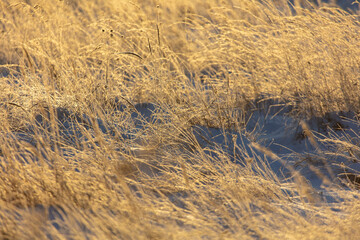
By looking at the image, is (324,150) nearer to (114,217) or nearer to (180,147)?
(180,147)

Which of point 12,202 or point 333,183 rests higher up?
point 12,202

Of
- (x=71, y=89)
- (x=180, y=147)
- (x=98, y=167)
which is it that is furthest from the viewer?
(x=71, y=89)

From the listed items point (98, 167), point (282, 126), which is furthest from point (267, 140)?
point (98, 167)

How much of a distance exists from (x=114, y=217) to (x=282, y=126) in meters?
1.62

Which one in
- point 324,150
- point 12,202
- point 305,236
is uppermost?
point 12,202

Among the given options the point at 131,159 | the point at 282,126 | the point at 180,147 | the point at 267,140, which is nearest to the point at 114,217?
the point at 131,159

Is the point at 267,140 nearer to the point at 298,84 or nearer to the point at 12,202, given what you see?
the point at 298,84

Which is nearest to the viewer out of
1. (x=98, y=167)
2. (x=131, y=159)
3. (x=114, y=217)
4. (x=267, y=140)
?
(x=114, y=217)

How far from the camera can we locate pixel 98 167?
1852 mm

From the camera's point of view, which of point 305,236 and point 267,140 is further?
point 267,140

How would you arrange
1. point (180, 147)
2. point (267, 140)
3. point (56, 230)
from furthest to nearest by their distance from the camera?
1. point (267, 140)
2. point (180, 147)
3. point (56, 230)

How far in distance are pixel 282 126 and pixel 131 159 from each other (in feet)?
3.97

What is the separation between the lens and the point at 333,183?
6.41ft

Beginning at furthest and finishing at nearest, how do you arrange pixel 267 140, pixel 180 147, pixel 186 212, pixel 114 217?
pixel 267 140
pixel 180 147
pixel 186 212
pixel 114 217
